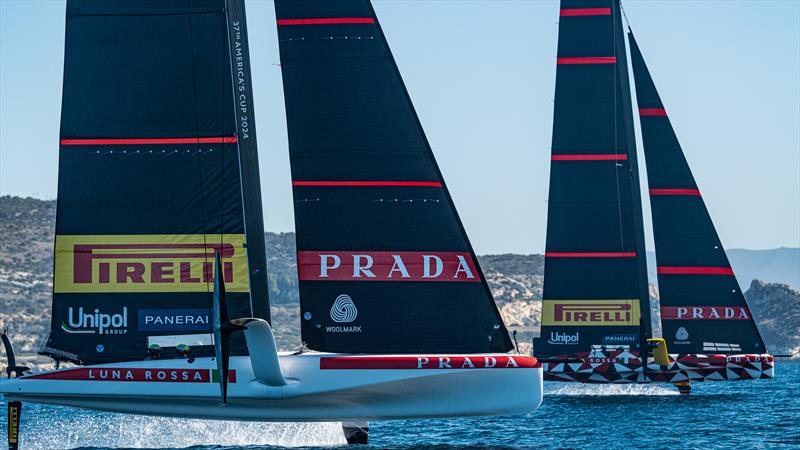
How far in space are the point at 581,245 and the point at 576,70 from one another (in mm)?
5059

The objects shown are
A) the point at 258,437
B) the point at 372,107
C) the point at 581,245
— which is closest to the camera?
the point at 372,107

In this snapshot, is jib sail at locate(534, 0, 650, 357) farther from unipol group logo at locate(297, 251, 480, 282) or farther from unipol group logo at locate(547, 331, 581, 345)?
unipol group logo at locate(297, 251, 480, 282)

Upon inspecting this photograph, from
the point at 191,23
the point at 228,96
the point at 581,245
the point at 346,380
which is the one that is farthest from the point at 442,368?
the point at 581,245

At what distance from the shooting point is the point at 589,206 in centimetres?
3931

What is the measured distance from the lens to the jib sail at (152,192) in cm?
2158

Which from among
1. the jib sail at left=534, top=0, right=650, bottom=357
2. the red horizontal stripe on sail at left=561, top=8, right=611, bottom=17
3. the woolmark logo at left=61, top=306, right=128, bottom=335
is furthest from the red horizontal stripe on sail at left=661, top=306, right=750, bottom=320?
the woolmark logo at left=61, top=306, right=128, bottom=335

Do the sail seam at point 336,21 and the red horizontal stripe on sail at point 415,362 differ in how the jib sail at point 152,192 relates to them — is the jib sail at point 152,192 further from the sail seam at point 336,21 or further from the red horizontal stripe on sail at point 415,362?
the red horizontal stripe on sail at point 415,362

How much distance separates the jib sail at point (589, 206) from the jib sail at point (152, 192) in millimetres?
18956

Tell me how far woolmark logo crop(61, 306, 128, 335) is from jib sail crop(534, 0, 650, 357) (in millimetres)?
19890

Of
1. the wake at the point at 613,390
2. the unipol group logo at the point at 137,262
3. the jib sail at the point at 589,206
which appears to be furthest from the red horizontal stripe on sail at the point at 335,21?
the wake at the point at 613,390

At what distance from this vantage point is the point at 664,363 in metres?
39.8

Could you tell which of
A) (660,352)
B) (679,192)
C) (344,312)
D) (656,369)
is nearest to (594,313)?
(660,352)

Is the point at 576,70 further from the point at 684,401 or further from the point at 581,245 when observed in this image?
the point at 684,401

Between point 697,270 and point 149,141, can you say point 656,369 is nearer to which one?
point 697,270
